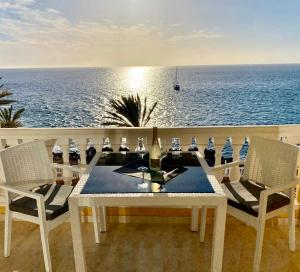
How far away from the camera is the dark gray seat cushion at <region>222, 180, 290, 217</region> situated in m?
2.04

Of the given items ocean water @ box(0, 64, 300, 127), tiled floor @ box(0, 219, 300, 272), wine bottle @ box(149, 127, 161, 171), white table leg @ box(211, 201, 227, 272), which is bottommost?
ocean water @ box(0, 64, 300, 127)

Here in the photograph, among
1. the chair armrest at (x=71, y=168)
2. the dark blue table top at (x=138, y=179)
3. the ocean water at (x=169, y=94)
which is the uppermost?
the dark blue table top at (x=138, y=179)

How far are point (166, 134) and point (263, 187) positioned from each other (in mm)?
867

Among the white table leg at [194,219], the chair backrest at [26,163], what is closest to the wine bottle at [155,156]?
the white table leg at [194,219]

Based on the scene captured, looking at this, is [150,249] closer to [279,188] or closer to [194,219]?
[194,219]

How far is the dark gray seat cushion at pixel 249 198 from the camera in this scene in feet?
6.70

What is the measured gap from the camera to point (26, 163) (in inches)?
92.9

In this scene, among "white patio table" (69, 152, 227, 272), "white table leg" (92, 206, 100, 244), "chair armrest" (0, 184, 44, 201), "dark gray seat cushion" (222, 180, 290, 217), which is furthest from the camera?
"white table leg" (92, 206, 100, 244)

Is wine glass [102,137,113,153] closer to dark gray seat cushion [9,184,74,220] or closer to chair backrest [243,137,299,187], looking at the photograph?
dark gray seat cushion [9,184,74,220]

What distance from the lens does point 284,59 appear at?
27594mm

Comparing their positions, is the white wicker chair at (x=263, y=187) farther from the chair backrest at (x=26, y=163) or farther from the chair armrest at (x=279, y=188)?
the chair backrest at (x=26, y=163)

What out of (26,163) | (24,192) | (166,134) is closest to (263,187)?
(166,134)

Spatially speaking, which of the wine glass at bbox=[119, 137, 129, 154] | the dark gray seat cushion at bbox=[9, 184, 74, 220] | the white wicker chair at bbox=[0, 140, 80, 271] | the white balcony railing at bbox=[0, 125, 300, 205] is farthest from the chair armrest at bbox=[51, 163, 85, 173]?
the wine glass at bbox=[119, 137, 129, 154]

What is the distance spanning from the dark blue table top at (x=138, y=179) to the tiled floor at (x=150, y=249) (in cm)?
71
